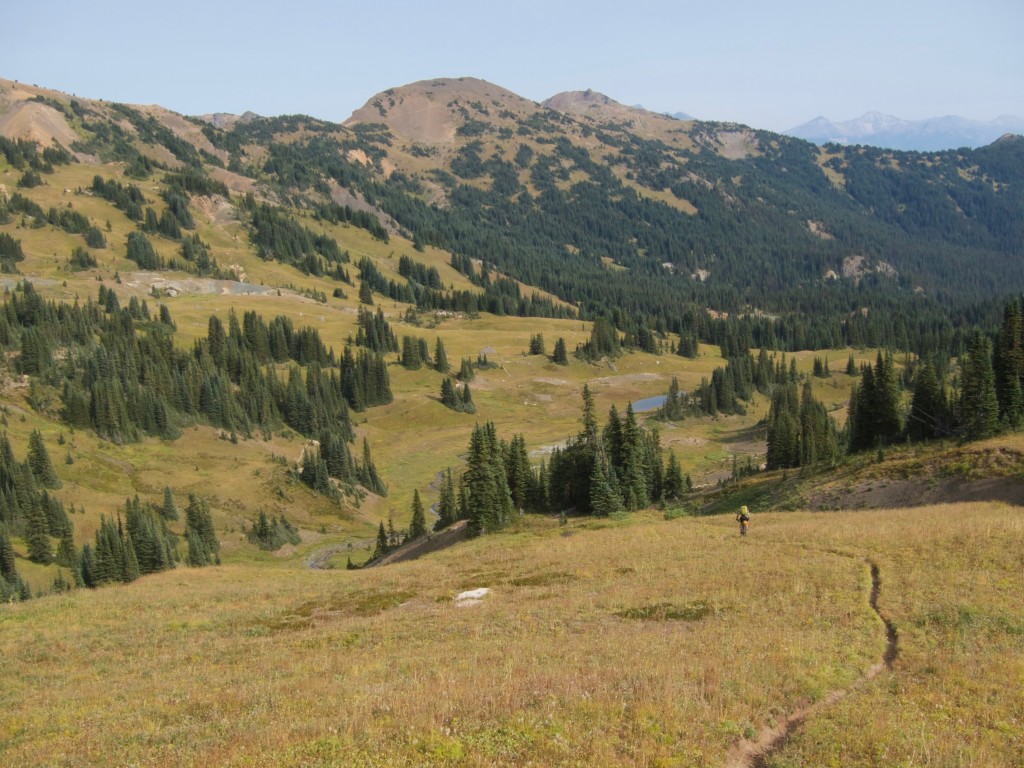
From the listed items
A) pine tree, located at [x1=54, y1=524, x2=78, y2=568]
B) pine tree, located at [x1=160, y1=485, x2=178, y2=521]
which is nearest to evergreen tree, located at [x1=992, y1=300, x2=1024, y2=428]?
pine tree, located at [x1=160, y1=485, x2=178, y2=521]

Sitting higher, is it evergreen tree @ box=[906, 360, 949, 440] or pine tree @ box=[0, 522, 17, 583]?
evergreen tree @ box=[906, 360, 949, 440]

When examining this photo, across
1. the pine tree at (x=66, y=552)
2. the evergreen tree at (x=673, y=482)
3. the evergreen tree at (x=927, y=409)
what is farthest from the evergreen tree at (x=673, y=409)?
the pine tree at (x=66, y=552)

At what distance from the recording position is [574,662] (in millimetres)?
22078

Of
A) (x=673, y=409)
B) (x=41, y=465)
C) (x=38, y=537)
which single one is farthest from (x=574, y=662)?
(x=673, y=409)

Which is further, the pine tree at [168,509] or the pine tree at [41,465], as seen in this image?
the pine tree at [168,509]

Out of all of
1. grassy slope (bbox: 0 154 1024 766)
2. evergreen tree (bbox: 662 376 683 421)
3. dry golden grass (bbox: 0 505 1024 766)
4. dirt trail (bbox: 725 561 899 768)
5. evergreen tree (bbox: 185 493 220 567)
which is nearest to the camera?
dirt trail (bbox: 725 561 899 768)

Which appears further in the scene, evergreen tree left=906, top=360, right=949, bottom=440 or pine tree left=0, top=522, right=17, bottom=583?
pine tree left=0, top=522, right=17, bottom=583

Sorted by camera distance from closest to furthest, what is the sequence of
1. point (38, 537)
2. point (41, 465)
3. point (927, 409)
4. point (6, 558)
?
1. point (927, 409)
2. point (6, 558)
3. point (38, 537)
4. point (41, 465)

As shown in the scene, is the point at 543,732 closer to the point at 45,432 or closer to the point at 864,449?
the point at 864,449

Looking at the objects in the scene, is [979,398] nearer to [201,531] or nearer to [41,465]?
[201,531]

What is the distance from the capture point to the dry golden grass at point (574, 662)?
15.5m

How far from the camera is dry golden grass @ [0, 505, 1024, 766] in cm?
1550

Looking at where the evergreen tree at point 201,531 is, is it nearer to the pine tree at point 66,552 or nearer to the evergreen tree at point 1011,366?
the pine tree at point 66,552

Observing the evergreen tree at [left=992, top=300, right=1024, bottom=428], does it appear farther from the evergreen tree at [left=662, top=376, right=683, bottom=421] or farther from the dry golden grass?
→ the evergreen tree at [left=662, top=376, right=683, bottom=421]
